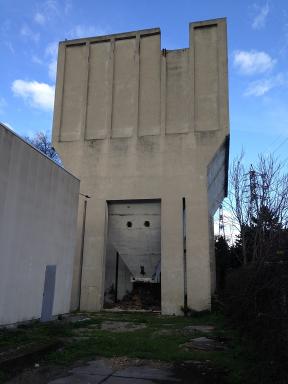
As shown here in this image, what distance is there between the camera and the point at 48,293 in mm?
14711

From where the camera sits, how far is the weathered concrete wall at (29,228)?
12102mm

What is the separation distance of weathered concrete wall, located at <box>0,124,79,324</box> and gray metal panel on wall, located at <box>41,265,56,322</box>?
0.61ft

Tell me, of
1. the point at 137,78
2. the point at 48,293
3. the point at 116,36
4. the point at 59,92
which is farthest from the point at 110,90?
the point at 48,293

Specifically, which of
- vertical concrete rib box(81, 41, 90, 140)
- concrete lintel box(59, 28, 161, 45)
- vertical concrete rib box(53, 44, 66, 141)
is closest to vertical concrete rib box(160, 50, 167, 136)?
concrete lintel box(59, 28, 161, 45)

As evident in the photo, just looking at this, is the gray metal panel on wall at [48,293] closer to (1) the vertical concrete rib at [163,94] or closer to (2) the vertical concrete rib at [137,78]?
(2) the vertical concrete rib at [137,78]

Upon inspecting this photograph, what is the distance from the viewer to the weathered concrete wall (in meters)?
12.1

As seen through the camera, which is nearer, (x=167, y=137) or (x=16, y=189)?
(x=16, y=189)

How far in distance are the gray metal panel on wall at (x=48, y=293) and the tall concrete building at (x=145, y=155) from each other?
6086mm

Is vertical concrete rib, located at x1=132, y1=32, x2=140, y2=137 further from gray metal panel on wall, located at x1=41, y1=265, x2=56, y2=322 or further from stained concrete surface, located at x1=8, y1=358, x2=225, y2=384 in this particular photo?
stained concrete surface, located at x1=8, y1=358, x2=225, y2=384

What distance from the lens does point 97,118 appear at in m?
23.2

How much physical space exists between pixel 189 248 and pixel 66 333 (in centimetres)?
A: 975

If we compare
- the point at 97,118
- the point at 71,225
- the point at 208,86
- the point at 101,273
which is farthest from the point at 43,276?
the point at 208,86

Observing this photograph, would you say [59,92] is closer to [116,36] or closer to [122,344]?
[116,36]

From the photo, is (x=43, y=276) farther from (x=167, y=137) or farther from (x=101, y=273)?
(x=167, y=137)
